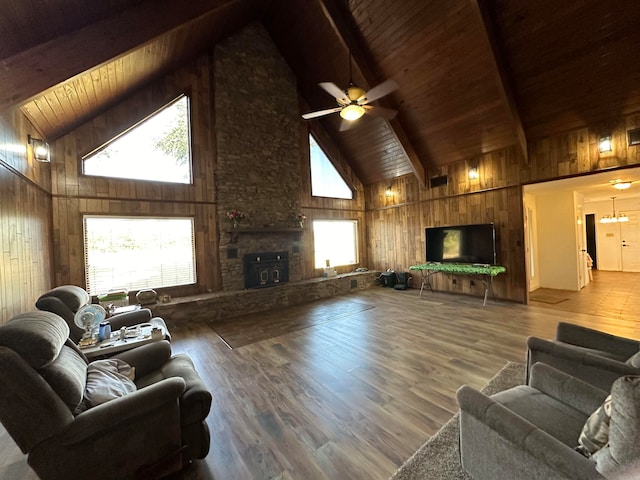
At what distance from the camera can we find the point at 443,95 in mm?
5273

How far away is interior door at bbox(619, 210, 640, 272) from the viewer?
874 centimetres

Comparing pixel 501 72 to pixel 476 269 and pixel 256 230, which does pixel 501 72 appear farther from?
pixel 256 230

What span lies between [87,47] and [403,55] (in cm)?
478

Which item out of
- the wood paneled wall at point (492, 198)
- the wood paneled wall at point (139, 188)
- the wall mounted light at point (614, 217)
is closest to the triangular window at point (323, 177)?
the wood paneled wall at point (492, 198)

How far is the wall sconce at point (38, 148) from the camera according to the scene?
139 inches

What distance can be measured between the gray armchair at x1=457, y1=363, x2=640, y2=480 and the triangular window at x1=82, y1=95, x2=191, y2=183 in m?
6.00

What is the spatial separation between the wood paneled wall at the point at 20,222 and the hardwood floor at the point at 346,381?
146 cm

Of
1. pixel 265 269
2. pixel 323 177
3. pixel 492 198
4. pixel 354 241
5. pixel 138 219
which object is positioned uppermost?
pixel 323 177

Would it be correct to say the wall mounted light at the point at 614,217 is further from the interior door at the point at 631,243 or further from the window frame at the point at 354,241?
the window frame at the point at 354,241

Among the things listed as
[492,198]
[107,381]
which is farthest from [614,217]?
[107,381]

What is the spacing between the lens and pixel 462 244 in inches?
247

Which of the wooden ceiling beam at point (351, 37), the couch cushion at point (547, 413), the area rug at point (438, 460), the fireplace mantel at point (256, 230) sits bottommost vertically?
the area rug at point (438, 460)

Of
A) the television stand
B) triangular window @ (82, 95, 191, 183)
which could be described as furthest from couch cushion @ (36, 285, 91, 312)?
the television stand

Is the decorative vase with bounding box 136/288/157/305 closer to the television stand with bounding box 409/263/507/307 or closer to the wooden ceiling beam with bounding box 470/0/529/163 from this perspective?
the television stand with bounding box 409/263/507/307
